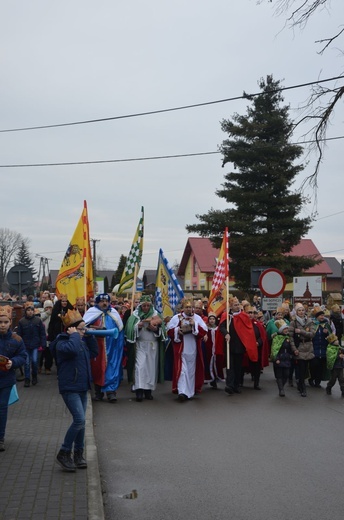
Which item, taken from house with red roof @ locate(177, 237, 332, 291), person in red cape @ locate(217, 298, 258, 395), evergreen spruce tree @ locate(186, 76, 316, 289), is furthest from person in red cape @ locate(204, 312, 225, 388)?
house with red roof @ locate(177, 237, 332, 291)

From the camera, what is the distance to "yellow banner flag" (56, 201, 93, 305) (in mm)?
14695

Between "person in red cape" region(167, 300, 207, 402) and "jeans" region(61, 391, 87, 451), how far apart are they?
18.5ft

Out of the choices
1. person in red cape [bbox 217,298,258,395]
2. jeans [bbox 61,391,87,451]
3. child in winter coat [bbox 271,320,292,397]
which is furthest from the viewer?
person in red cape [bbox 217,298,258,395]

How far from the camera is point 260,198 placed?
118 ft

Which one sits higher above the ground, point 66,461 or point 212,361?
point 212,361

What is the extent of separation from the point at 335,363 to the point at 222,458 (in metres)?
5.82

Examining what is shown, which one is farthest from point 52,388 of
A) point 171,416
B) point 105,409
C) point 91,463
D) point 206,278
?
point 206,278

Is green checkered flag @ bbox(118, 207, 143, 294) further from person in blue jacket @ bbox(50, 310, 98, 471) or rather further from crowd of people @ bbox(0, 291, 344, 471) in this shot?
person in blue jacket @ bbox(50, 310, 98, 471)

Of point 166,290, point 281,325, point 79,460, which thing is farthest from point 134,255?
point 79,460

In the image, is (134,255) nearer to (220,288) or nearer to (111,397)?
(220,288)

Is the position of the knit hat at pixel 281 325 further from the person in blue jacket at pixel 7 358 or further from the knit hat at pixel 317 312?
the person in blue jacket at pixel 7 358

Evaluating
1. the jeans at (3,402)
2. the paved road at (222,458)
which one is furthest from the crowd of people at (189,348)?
the jeans at (3,402)

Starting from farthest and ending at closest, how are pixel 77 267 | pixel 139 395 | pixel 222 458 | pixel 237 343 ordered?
pixel 77 267
pixel 237 343
pixel 139 395
pixel 222 458

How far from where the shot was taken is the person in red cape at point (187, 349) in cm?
1290
